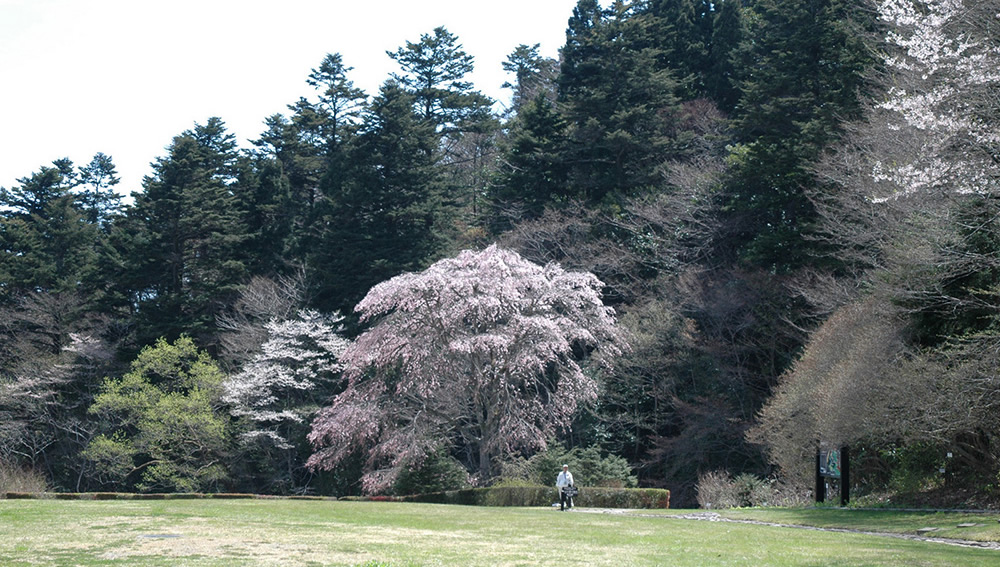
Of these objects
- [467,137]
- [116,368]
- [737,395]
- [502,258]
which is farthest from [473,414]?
[467,137]

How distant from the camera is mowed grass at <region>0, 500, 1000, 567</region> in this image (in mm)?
10602

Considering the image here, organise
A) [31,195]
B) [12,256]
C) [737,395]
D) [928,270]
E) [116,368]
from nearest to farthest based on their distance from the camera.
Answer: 1. [928,270]
2. [737,395]
3. [116,368]
4. [12,256]
5. [31,195]

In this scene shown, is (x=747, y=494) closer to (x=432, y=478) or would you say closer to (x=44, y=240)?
(x=432, y=478)

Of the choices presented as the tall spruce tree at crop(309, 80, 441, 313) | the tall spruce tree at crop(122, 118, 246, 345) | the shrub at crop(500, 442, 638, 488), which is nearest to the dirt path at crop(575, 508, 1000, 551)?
the shrub at crop(500, 442, 638, 488)

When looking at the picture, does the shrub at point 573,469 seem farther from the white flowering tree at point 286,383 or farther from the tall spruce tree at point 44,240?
the tall spruce tree at point 44,240

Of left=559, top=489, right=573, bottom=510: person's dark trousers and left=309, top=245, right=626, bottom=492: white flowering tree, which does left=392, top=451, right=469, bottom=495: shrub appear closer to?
left=309, top=245, right=626, bottom=492: white flowering tree

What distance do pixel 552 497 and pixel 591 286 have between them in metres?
12.1

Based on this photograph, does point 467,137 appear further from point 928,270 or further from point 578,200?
point 928,270

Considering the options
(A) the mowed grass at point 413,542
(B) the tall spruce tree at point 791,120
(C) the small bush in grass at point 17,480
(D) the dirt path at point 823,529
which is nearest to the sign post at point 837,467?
(D) the dirt path at point 823,529

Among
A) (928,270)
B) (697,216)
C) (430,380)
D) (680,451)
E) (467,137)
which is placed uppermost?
(467,137)

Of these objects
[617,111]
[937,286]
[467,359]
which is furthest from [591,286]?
[937,286]

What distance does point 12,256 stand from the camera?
Result: 50188 millimetres

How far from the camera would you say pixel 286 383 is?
39.6 meters

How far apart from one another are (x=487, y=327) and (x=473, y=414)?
399 centimetres
